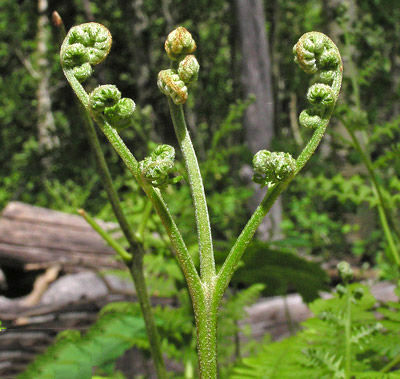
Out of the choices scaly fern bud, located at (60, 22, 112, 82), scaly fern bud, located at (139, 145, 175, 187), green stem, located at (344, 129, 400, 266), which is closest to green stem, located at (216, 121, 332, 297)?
scaly fern bud, located at (139, 145, 175, 187)

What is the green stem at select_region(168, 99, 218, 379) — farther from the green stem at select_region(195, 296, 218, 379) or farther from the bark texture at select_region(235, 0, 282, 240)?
the bark texture at select_region(235, 0, 282, 240)

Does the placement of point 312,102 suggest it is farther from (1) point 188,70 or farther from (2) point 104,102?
(2) point 104,102

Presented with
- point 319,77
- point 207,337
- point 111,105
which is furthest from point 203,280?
point 319,77

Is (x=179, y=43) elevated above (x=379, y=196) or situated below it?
below

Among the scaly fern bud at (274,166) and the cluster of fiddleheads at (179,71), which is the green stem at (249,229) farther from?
the cluster of fiddleheads at (179,71)

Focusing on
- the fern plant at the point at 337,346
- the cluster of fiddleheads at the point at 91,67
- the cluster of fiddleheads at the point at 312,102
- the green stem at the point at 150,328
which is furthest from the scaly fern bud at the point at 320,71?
the green stem at the point at 150,328

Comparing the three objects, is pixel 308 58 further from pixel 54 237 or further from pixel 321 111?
pixel 54 237
